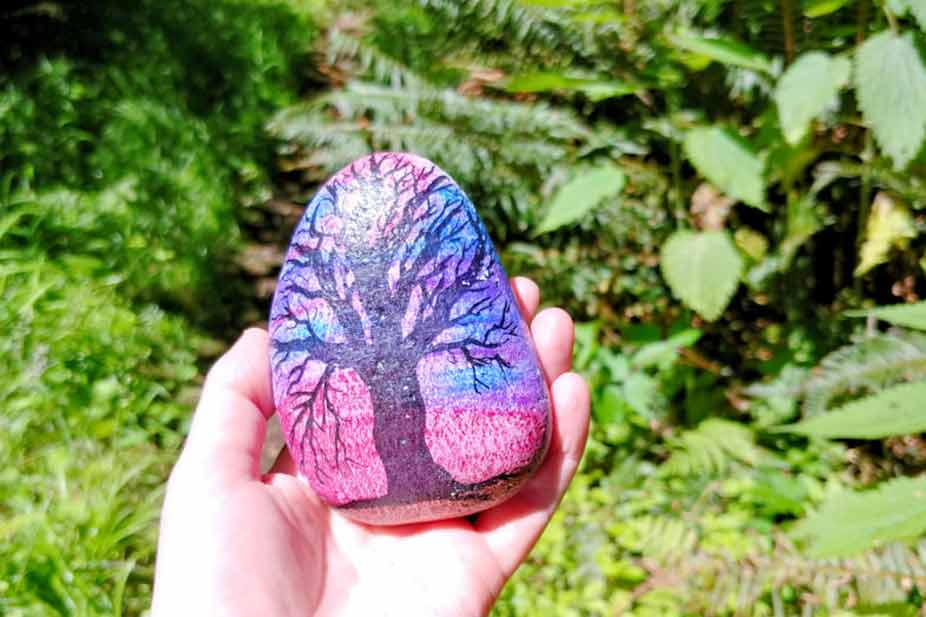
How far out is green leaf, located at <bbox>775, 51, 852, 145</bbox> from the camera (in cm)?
202

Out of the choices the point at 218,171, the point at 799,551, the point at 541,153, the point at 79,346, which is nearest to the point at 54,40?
the point at 218,171

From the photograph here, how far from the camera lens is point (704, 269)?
2260mm

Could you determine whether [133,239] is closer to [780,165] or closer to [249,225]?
[249,225]

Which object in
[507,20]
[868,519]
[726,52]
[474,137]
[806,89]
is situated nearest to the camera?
[868,519]

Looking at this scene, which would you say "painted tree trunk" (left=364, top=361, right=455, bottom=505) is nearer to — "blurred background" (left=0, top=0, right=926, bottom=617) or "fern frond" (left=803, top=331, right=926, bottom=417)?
"blurred background" (left=0, top=0, right=926, bottom=617)

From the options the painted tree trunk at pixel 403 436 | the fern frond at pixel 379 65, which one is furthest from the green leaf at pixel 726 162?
the fern frond at pixel 379 65

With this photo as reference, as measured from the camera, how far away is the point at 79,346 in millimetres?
2859

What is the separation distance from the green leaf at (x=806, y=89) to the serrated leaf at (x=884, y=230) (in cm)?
45

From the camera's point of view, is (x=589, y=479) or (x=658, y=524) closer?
(x=658, y=524)

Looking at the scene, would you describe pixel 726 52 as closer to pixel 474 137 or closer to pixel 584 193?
pixel 584 193

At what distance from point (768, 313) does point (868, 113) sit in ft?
3.63

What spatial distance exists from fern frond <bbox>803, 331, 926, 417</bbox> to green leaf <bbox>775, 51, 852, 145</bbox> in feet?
1.91

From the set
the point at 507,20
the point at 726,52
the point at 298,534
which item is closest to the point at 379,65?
the point at 507,20

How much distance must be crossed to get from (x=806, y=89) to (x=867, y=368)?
72 centimetres
